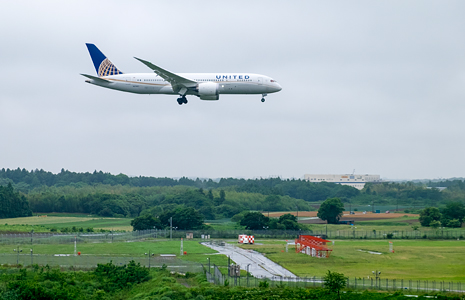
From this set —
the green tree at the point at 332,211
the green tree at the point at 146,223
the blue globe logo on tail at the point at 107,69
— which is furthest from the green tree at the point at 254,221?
the blue globe logo on tail at the point at 107,69

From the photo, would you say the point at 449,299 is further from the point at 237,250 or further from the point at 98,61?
the point at 98,61

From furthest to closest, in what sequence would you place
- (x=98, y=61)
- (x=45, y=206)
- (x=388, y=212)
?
(x=45, y=206) < (x=388, y=212) < (x=98, y=61)

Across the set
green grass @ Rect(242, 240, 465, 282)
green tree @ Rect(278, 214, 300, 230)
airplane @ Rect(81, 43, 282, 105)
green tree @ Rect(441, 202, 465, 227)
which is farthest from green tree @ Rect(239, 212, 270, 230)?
airplane @ Rect(81, 43, 282, 105)

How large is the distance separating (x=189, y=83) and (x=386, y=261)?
98.7 ft

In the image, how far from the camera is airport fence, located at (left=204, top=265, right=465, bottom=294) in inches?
1727

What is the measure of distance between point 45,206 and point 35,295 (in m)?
99.5

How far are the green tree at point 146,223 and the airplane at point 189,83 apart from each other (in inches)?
1396

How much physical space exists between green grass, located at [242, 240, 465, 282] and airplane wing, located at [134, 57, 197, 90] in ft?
73.4

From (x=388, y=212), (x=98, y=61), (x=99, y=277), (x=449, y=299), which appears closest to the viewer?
(x=449, y=299)

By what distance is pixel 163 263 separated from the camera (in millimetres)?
51812

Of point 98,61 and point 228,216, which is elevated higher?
point 98,61

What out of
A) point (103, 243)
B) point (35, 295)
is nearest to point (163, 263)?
point (35, 295)

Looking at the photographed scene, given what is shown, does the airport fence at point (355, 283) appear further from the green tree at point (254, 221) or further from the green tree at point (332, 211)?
the green tree at point (332, 211)

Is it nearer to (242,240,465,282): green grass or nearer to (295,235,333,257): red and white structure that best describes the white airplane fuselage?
(295,235,333,257): red and white structure
